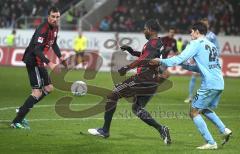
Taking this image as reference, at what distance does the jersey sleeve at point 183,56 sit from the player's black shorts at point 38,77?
3.56m

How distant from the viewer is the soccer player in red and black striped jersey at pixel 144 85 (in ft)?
37.9

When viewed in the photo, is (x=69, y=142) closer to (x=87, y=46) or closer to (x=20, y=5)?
(x=87, y=46)

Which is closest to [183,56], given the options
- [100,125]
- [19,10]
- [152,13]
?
[100,125]

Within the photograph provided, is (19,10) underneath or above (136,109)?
underneath

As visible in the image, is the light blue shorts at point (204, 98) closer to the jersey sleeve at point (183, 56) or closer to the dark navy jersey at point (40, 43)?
the jersey sleeve at point (183, 56)

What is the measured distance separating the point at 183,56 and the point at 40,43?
3651 millimetres

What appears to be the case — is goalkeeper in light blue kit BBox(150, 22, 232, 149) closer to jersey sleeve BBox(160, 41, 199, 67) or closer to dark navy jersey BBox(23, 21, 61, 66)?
jersey sleeve BBox(160, 41, 199, 67)

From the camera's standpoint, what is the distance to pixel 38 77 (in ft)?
43.5

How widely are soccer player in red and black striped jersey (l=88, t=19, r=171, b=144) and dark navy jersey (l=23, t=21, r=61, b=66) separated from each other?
1953mm

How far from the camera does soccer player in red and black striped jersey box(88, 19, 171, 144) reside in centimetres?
1155

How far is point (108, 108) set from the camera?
39.4 ft

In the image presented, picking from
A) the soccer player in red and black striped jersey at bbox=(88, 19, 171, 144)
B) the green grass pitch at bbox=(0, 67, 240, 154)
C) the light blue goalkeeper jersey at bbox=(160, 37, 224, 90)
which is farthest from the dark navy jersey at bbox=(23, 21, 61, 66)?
the light blue goalkeeper jersey at bbox=(160, 37, 224, 90)

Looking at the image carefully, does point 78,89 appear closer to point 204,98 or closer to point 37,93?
point 37,93

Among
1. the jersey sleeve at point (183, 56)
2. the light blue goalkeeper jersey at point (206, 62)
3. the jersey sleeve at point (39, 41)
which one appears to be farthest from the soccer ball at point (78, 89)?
the jersey sleeve at point (183, 56)
